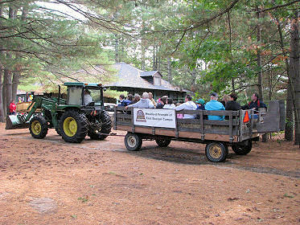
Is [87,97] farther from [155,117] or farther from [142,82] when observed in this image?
[142,82]

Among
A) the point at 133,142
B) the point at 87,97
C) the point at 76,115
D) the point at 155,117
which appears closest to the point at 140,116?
the point at 155,117

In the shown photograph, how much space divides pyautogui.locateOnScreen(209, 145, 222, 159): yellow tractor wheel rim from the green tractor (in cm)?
515

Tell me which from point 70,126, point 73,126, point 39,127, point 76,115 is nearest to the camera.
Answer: point 76,115

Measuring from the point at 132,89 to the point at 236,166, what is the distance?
23647 millimetres

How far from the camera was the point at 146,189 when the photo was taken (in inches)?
199

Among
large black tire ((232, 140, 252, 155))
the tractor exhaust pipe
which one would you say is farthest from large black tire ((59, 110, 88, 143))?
large black tire ((232, 140, 252, 155))

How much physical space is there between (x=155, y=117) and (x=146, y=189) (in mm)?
3844

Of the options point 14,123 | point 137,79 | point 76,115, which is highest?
point 137,79

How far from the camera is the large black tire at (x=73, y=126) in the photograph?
10502 mm

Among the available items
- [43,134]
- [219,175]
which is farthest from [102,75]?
[219,175]

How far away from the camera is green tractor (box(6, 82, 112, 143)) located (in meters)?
10.8

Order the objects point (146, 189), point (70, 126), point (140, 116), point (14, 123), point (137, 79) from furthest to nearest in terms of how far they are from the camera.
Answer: point (137, 79) → point (14, 123) → point (70, 126) → point (140, 116) → point (146, 189)

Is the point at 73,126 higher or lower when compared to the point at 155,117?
lower

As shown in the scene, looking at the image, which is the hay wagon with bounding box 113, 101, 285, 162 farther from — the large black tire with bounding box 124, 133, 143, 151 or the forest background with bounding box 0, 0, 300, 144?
the forest background with bounding box 0, 0, 300, 144
